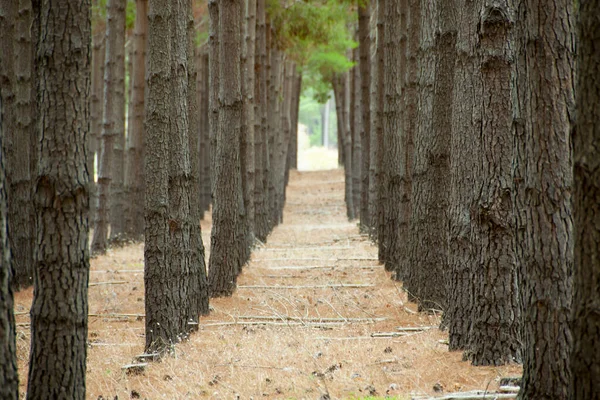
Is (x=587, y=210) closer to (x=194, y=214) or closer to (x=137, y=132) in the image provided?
(x=194, y=214)

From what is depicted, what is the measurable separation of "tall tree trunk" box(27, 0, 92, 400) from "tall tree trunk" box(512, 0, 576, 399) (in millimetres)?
2769

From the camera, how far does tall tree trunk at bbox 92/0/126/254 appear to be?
17031 millimetres

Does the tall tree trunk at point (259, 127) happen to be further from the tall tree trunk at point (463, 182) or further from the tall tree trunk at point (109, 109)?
the tall tree trunk at point (463, 182)

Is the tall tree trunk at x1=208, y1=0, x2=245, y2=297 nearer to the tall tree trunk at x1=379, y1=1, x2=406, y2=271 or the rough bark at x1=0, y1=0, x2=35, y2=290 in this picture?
the tall tree trunk at x1=379, y1=1, x2=406, y2=271

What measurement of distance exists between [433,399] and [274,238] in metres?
15.8

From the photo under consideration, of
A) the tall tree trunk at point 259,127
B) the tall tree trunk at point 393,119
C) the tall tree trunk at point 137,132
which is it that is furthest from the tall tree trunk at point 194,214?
the tall tree trunk at point 137,132


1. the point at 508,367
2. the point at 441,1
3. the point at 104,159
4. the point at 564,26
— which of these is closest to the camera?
the point at 564,26

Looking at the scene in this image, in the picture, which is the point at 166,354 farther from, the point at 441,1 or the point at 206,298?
the point at 441,1

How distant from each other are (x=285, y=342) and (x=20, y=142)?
604 cm

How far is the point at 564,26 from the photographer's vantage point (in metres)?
4.54

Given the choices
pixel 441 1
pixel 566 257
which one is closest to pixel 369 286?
pixel 441 1

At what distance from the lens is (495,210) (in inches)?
255

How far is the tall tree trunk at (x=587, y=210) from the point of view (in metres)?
3.68

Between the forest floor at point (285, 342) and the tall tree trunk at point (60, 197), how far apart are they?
1.70 metres
